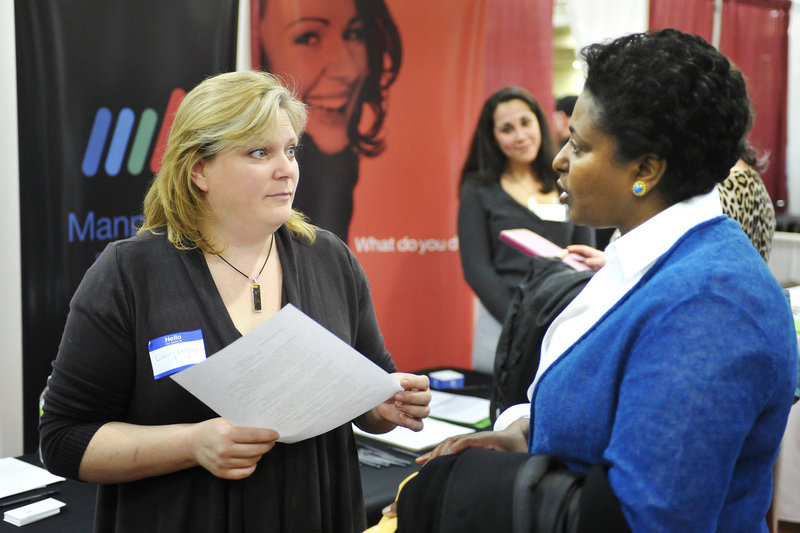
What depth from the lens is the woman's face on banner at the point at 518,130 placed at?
12.4ft

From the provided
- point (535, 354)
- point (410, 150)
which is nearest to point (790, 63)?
point (410, 150)

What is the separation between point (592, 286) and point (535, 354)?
84cm

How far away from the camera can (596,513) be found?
0.89 metres

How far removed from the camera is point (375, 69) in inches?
146

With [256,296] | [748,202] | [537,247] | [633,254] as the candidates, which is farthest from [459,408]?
[633,254]

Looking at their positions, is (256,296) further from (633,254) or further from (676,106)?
(676,106)

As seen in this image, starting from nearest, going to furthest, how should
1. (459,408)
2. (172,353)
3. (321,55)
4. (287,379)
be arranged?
1. (287,379)
2. (172,353)
3. (459,408)
4. (321,55)

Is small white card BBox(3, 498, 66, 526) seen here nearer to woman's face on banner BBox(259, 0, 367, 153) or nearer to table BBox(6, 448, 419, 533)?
table BBox(6, 448, 419, 533)

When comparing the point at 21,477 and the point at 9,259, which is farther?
the point at 9,259

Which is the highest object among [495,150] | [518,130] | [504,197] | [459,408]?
[518,130]

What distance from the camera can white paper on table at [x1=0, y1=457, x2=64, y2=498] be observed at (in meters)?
1.80

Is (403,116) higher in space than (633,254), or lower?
higher

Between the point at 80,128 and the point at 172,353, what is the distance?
5.08 ft

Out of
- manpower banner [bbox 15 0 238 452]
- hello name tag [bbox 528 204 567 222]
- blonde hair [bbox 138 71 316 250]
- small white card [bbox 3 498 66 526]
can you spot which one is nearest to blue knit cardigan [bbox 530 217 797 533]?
blonde hair [bbox 138 71 316 250]
